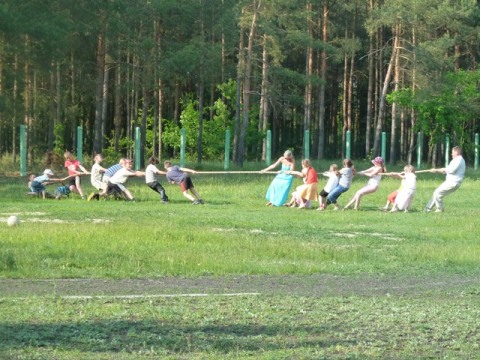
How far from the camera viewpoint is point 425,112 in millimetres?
72250

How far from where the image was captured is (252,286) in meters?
14.9

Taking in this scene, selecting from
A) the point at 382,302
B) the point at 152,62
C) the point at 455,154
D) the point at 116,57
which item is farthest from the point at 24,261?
the point at 116,57

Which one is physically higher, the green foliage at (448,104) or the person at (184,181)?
the green foliage at (448,104)

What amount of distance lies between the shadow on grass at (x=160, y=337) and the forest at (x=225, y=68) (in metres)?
31.4

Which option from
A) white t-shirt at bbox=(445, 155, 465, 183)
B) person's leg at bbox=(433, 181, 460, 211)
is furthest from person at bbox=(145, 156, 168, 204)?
white t-shirt at bbox=(445, 155, 465, 183)

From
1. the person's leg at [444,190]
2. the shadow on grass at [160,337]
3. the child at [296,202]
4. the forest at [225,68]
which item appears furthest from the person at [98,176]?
the shadow on grass at [160,337]

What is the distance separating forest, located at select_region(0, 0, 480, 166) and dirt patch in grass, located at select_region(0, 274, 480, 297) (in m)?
27.0

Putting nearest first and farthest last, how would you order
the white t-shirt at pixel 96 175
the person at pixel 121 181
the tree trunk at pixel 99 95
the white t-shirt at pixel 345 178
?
the white t-shirt at pixel 345 178 → the person at pixel 121 181 → the white t-shirt at pixel 96 175 → the tree trunk at pixel 99 95

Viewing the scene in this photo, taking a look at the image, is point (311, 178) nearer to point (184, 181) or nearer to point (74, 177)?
point (184, 181)

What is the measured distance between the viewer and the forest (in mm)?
50750

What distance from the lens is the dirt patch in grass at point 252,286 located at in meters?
14.0

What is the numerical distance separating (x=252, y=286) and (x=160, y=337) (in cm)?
477

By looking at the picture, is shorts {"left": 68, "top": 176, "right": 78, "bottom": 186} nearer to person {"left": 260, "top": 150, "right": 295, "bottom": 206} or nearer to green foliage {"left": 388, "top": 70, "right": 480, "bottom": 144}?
person {"left": 260, "top": 150, "right": 295, "bottom": 206}

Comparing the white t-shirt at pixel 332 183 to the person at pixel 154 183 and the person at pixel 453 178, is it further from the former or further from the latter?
the person at pixel 154 183
